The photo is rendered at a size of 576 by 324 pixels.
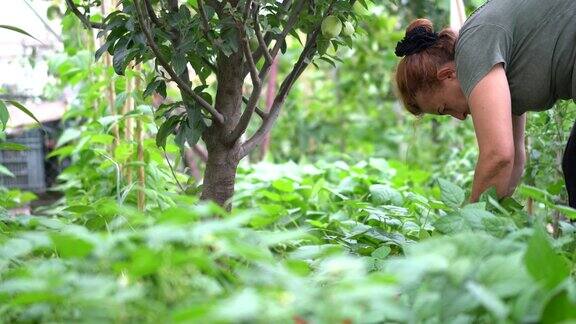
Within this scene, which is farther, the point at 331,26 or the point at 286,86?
the point at 286,86

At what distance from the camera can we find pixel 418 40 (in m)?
2.11

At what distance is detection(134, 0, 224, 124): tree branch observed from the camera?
166cm

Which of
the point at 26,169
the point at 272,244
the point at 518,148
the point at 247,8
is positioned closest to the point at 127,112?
the point at 247,8

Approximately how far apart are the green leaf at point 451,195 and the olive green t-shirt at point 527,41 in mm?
335

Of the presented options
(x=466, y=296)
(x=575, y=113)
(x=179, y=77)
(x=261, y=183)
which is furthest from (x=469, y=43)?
(x=261, y=183)

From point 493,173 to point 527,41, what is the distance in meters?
0.38

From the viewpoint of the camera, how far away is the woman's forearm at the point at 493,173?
1.89m

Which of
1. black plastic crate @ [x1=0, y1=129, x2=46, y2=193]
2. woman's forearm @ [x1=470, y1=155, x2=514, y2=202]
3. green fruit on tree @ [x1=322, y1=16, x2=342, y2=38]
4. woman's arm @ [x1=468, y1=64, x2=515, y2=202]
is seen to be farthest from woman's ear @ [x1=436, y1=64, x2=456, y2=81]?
black plastic crate @ [x1=0, y1=129, x2=46, y2=193]

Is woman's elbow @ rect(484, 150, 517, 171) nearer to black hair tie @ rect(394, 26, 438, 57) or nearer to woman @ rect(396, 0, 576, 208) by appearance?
woman @ rect(396, 0, 576, 208)

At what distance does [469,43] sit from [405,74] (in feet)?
0.80

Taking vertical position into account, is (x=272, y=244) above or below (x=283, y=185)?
above

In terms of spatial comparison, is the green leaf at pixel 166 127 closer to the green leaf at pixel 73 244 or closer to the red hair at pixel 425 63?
the red hair at pixel 425 63

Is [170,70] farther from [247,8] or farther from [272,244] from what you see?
[272,244]

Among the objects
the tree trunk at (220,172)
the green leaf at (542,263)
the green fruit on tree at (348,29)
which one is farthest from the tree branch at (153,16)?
the green leaf at (542,263)
